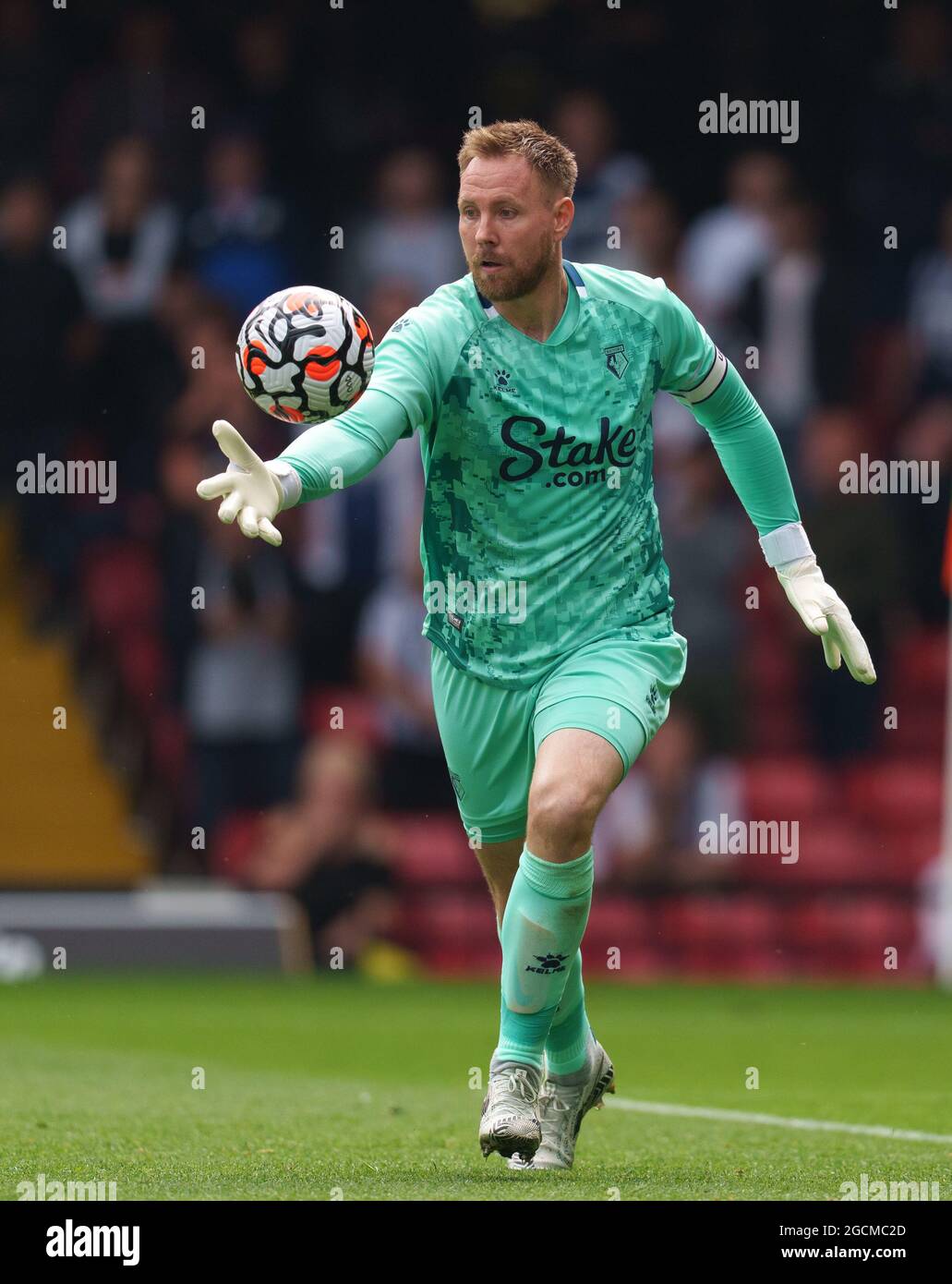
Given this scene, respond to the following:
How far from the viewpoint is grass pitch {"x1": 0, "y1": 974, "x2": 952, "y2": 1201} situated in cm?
627

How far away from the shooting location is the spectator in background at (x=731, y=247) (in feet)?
54.1

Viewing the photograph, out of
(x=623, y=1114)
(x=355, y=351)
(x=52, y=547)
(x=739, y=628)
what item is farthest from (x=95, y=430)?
(x=355, y=351)

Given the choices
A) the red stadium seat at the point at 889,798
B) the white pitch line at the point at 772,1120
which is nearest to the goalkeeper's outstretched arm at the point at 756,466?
the white pitch line at the point at 772,1120

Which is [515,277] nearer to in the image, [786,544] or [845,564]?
[786,544]

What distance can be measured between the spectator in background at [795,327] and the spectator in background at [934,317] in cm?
68

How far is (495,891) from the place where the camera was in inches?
281

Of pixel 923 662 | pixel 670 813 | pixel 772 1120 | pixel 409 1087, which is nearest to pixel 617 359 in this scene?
pixel 772 1120

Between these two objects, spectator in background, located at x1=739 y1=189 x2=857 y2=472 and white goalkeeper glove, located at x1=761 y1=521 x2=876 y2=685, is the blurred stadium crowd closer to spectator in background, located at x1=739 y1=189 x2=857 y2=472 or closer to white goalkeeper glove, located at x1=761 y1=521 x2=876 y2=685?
spectator in background, located at x1=739 y1=189 x2=857 y2=472

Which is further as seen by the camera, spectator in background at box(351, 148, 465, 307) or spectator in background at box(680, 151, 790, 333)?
spectator in background at box(351, 148, 465, 307)

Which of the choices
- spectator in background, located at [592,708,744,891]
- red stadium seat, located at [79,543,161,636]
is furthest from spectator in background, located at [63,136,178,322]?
spectator in background, located at [592,708,744,891]

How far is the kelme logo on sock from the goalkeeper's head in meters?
1.81

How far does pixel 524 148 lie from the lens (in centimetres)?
661

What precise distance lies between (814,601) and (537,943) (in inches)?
56.1

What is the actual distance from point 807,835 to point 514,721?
10059 mm
